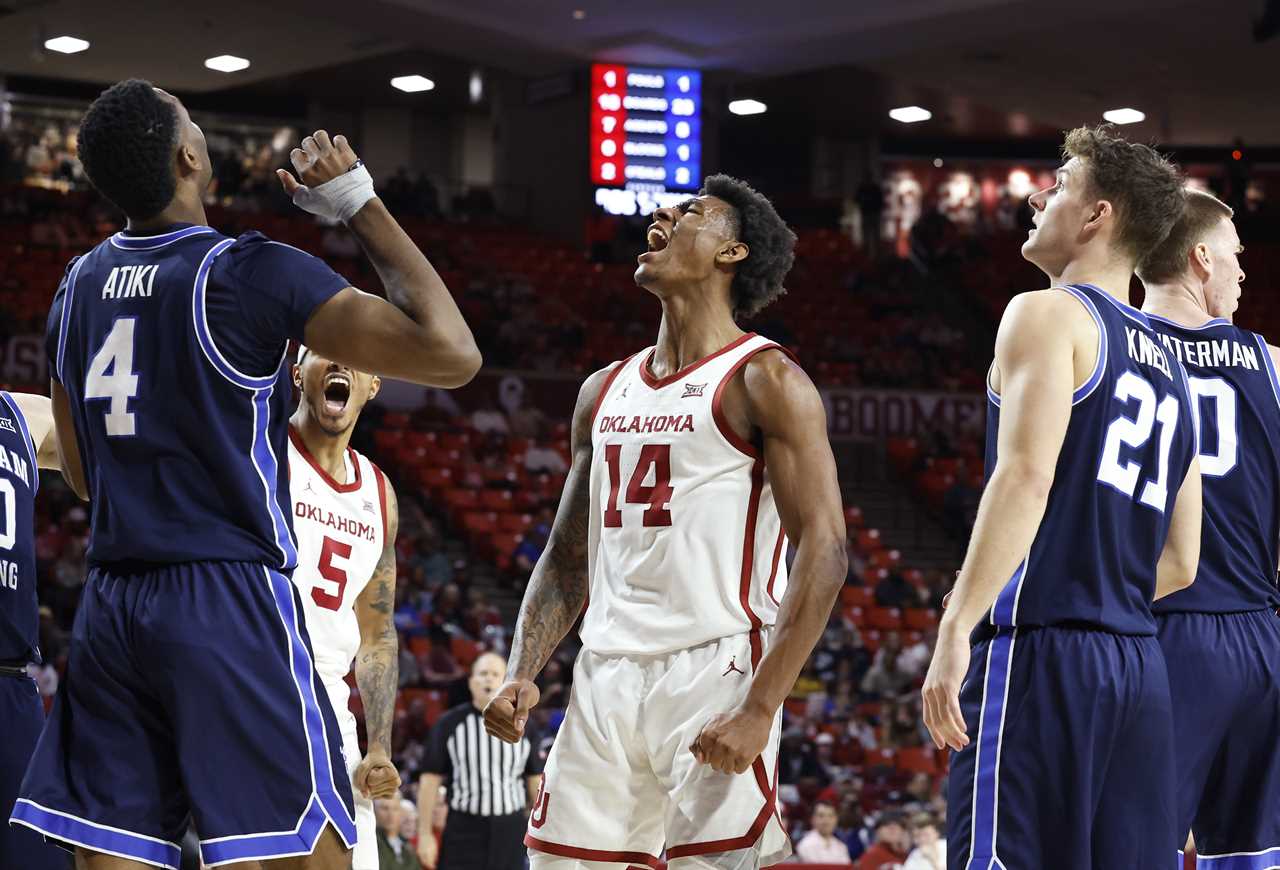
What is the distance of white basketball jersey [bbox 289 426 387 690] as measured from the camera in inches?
218

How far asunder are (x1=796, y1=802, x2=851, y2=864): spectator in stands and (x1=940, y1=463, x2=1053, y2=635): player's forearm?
847cm

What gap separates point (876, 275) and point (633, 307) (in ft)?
15.4

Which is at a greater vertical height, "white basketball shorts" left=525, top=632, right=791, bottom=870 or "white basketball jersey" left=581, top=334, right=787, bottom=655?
"white basketball jersey" left=581, top=334, right=787, bottom=655

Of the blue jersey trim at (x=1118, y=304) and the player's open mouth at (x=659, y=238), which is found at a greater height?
the player's open mouth at (x=659, y=238)

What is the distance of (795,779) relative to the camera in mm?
13539

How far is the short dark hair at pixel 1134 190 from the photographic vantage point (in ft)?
12.8

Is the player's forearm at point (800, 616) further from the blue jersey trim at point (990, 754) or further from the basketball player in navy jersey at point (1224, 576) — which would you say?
the basketball player in navy jersey at point (1224, 576)

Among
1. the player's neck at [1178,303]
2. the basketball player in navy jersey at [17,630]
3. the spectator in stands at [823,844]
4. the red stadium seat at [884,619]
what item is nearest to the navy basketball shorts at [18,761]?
the basketball player in navy jersey at [17,630]

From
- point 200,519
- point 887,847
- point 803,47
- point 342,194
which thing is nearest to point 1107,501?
point 342,194

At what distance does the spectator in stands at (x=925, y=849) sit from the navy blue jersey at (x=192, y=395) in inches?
300

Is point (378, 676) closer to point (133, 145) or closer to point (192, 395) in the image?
point (192, 395)

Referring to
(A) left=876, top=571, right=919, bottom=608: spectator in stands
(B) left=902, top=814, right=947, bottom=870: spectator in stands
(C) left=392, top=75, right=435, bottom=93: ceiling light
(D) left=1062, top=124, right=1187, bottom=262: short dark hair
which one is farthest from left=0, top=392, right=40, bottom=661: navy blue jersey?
(C) left=392, top=75, right=435, bottom=93: ceiling light

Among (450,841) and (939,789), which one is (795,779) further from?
(450,841)

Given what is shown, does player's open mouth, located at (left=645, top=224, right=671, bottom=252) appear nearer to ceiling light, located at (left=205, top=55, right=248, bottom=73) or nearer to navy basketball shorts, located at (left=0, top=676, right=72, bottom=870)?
navy basketball shorts, located at (left=0, top=676, right=72, bottom=870)
